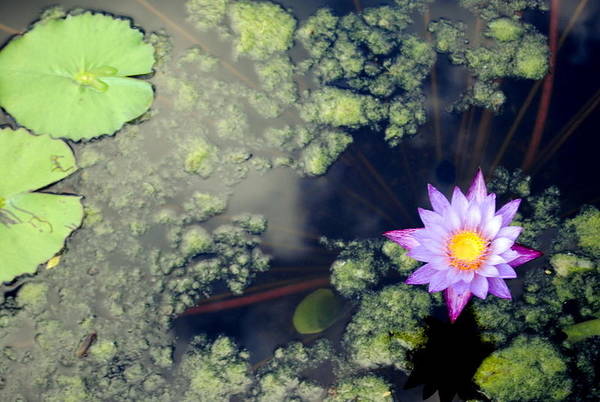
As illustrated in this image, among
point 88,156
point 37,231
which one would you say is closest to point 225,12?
point 88,156

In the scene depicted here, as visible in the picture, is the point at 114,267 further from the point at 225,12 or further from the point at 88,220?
the point at 225,12

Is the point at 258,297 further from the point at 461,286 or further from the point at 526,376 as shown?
the point at 526,376

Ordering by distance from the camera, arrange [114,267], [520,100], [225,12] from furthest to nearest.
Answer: [225,12]
[520,100]
[114,267]

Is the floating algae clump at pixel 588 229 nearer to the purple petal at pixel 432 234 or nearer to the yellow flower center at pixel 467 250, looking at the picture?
the yellow flower center at pixel 467 250

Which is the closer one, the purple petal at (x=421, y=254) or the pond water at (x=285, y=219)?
the purple petal at (x=421, y=254)

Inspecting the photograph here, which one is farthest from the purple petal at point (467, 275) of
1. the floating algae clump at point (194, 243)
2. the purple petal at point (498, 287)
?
the floating algae clump at point (194, 243)

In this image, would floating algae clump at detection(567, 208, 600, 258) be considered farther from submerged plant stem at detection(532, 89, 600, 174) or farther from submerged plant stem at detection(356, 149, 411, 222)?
submerged plant stem at detection(356, 149, 411, 222)
